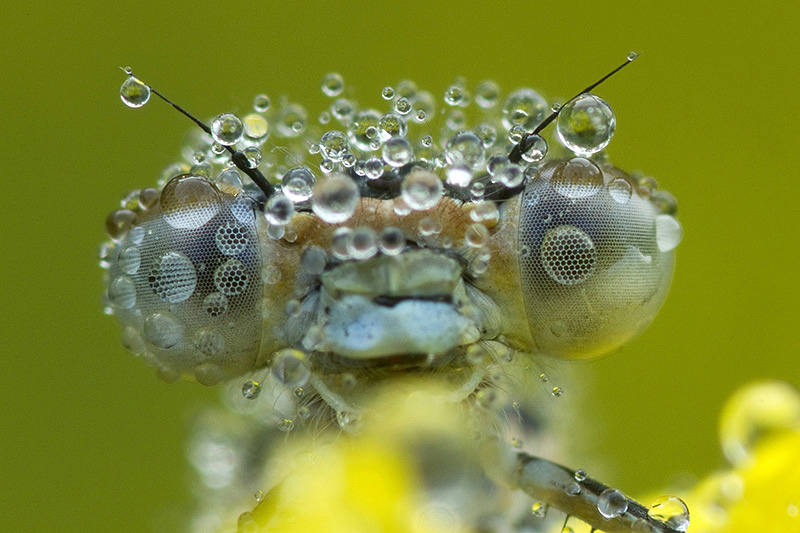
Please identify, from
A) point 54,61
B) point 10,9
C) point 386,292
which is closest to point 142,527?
point 54,61

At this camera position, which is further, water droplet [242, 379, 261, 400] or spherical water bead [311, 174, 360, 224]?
water droplet [242, 379, 261, 400]

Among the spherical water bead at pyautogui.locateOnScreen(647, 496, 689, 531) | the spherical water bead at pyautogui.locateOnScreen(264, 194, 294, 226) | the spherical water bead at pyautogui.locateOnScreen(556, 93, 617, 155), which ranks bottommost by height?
the spherical water bead at pyautogui.locateOnScreen(647, 496, 689, 531)

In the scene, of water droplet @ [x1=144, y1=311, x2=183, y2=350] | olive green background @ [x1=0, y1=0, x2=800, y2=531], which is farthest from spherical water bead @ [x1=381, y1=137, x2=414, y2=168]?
olive green background @ [x1=0, y1=0, x2=800, y2=531]

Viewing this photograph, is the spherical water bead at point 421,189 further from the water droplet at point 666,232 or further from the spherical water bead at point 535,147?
the water droplet at point 666,232

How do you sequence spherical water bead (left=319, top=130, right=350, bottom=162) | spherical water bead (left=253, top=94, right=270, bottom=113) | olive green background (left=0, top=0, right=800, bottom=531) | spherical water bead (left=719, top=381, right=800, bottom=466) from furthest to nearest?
olive green background (left=0, top=0, right=800, bottom=531)
spherical water bead (left=719, top=381, right=800, bottom=466)
spherical water bead (left=253, top=94, right=270, bottom=113)
spherical water bead (left=319, top=130, right=350, bottom=162)

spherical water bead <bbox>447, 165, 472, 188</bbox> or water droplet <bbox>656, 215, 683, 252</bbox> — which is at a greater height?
water droplet <bbox>656, 215, 683, 252</bbox>

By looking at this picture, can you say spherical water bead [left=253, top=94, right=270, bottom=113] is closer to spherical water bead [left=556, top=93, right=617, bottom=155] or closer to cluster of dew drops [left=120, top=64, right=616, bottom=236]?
cluster of dew drops [left=120, top=64, right=616, bottom=236]

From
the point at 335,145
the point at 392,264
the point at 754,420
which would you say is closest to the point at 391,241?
the point at 392,264
